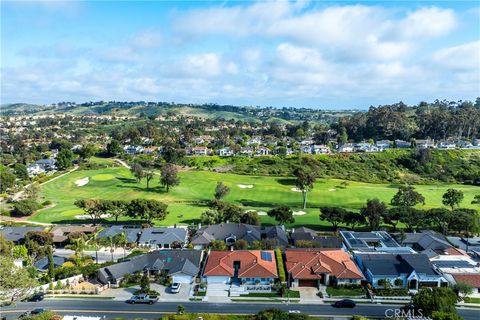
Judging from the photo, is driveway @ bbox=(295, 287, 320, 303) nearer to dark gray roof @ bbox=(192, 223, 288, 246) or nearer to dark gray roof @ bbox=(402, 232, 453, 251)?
dark gray roof @ bbox=(192, 223, 288, 246)

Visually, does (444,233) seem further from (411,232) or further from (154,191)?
(154,191)

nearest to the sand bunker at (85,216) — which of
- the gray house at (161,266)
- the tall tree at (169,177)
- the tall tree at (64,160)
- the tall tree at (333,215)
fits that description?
the tall tree at (169,177)

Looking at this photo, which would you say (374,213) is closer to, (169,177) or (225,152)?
(169,177)

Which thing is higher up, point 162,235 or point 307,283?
point 307,283

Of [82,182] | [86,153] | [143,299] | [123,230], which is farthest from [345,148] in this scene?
[143,299]

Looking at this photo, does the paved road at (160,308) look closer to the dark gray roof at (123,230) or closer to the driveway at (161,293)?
the driveway at (161,293)

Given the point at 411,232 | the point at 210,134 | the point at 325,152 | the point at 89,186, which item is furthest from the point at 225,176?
the point at 210,134
